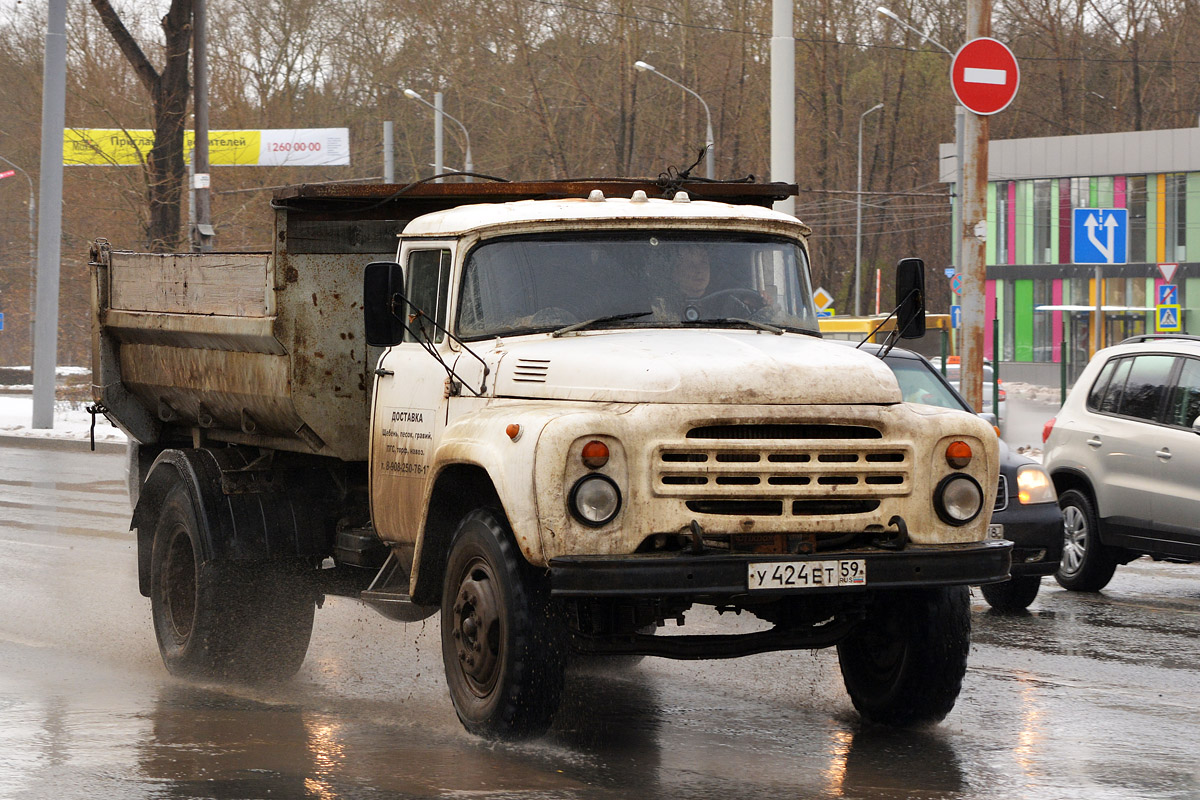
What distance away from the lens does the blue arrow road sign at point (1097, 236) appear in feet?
61.5

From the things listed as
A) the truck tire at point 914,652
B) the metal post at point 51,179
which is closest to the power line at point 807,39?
the metal post at point 51,179

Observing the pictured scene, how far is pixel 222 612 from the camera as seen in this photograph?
8281 millimetres

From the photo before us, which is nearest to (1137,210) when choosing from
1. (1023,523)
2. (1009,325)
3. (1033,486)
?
(1009,325)

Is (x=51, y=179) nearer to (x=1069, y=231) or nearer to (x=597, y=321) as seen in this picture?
(x=597, y=321)

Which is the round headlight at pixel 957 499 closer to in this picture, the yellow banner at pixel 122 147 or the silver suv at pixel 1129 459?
the silver suv at pixel 1129 459

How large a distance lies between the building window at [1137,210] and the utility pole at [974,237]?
135ft

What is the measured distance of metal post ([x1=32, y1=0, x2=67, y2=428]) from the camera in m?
26.2

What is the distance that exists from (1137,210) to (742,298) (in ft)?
170

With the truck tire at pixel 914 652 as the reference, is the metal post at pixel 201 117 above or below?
above

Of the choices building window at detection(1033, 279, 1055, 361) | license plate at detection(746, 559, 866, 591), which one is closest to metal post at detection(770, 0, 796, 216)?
license plate at detection(746, 559, 866, 591)

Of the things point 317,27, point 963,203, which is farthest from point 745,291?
point 317,27

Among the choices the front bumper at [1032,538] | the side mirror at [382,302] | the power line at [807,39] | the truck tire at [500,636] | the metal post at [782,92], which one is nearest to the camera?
the truck tire at [500,636]

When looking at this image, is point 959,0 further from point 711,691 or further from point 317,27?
point 711,691

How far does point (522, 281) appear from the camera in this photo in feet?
22.9
